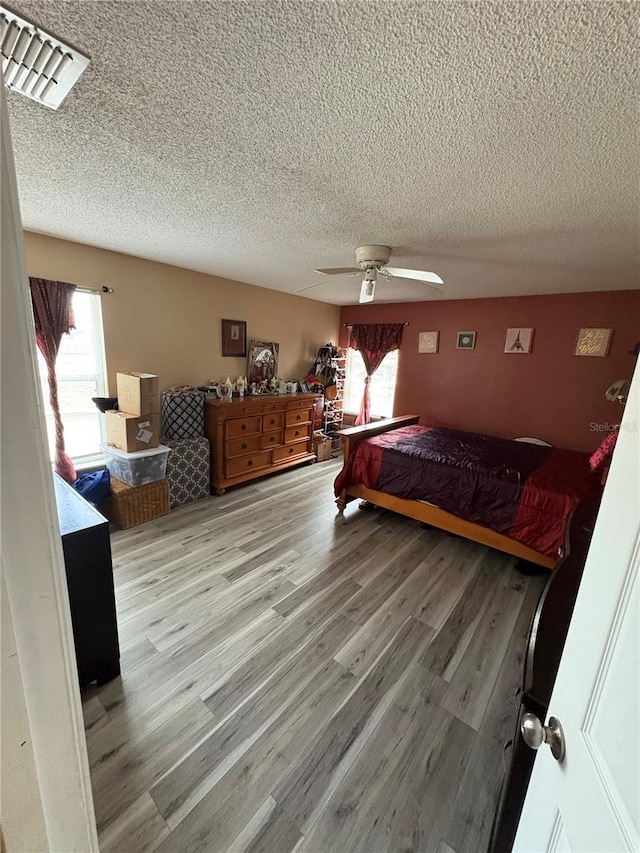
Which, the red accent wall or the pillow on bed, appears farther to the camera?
the red accent wall

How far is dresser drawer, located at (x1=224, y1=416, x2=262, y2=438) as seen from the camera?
3.65 meters

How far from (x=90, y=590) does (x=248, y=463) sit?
8.00 feet

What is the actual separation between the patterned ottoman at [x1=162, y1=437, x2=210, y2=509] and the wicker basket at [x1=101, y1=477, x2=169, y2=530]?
0.18 m

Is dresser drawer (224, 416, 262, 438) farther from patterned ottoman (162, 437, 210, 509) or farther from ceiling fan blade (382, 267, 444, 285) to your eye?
ceiling fan blade (382, 267, 444, 285)

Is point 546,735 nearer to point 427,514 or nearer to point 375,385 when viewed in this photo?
point 427,514

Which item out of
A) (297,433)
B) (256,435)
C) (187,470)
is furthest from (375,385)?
(187,470)

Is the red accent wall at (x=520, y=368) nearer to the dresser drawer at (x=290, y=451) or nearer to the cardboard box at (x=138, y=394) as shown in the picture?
the dresser drawer at (x=290, y=451)

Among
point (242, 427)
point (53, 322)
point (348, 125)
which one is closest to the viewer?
point (348, 125)

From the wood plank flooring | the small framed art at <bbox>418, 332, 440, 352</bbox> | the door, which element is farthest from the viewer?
the small framed art at <bbox>418, 332, 440, 352</bbox>

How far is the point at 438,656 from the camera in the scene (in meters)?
1.83

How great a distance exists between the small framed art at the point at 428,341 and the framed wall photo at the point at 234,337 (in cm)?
233

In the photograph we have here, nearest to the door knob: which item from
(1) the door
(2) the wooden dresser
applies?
(1) the door

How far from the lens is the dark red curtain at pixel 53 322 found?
2.60m

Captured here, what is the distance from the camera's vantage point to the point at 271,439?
164 inches
